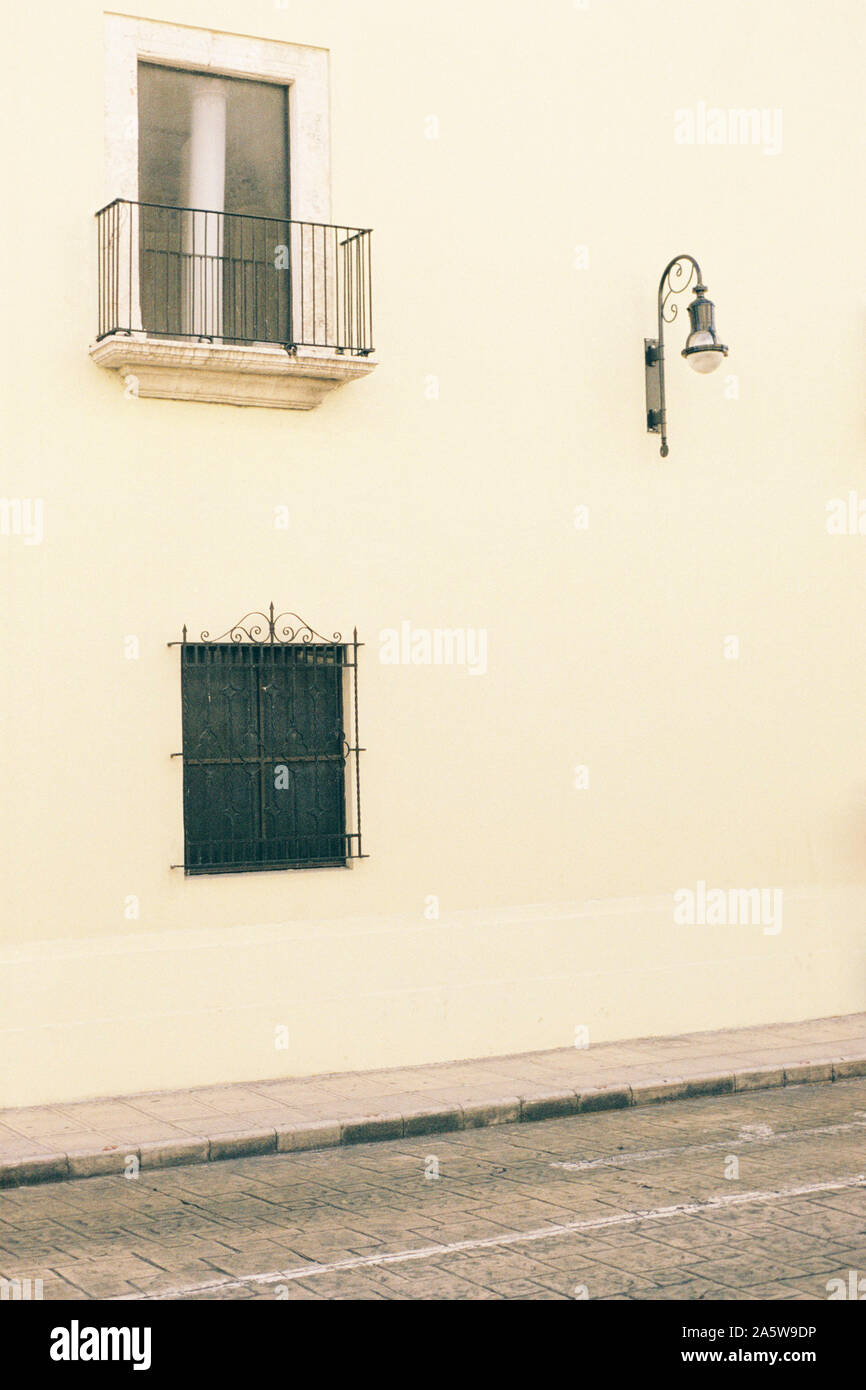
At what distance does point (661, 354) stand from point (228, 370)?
144 inches

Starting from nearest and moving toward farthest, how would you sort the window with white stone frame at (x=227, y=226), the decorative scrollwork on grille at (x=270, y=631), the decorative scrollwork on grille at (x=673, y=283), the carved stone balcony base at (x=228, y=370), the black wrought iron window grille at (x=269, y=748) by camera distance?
the carved stone balcony base at (x=228, y=370)
the window with white stone frame at (x=227, y=226)
the black wrought iron window grille at (x=269, y=748)
the decorative scrollwork on grille at (x=270, y=631)
the decorative scrollwork on grille at (x=673, y=283)

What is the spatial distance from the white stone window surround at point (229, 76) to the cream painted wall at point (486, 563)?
13 centimetres

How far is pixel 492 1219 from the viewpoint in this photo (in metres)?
7.39

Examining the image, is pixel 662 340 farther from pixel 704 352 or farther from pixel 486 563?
pixel 486 563

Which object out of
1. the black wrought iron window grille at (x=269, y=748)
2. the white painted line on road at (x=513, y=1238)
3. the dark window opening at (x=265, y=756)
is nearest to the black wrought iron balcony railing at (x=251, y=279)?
the black wrought iron window grille at (x=269, y=748)

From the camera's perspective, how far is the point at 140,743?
10.6m

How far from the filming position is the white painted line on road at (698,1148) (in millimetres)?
8617

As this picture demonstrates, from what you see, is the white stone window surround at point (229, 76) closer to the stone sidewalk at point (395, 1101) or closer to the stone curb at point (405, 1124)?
the stone sidewalk at point (395, 1101)

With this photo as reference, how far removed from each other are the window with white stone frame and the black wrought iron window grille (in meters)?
1.75

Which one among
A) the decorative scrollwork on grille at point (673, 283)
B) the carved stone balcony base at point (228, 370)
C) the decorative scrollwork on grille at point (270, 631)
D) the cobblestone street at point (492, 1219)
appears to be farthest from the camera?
the decorative scrollwork on grille at point (673, 283)

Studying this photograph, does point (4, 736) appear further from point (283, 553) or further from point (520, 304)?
point (520, 304)

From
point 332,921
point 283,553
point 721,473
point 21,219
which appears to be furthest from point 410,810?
point 21,219

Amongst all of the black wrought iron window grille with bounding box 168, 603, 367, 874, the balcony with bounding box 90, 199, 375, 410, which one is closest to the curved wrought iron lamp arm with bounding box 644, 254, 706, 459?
the balcony with bounding box 90, 199, 375, 410

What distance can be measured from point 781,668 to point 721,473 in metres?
1.71
